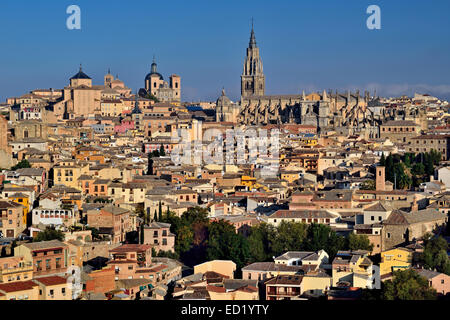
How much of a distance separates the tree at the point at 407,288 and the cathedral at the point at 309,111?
38931mm

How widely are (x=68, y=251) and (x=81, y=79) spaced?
46120mm

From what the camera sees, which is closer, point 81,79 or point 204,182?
point 204,182

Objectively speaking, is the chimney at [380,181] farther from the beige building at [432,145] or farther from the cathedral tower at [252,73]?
the cathedral tower at [252,73]

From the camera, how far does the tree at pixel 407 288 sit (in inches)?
837

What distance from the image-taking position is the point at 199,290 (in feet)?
73.9

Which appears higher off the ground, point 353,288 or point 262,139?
point 262,139

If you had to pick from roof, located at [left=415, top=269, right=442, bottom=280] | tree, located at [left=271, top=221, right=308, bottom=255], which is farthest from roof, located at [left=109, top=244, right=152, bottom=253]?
roof, located at [left=415, top=269, right=442, bottom=280]

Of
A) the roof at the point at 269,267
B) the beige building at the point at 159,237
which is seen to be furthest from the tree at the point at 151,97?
the roof at the point at 269,267

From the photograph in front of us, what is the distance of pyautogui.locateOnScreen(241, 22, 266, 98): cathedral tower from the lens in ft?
279

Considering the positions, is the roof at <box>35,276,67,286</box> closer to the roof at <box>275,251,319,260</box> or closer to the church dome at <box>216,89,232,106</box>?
the roof at <box>275,251,319,260</box>

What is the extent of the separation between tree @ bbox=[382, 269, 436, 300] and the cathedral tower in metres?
63.1
